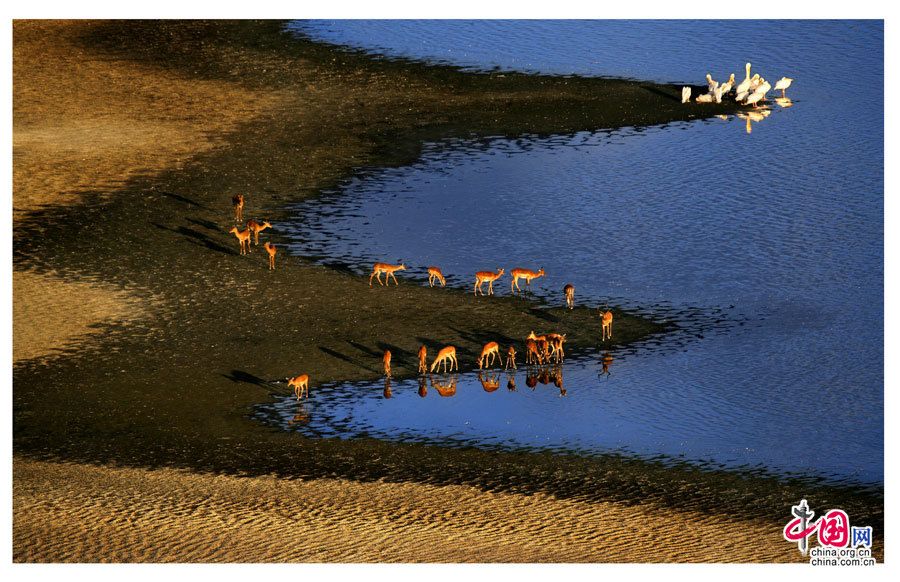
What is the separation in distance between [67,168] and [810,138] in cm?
2144

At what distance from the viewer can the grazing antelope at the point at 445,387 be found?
32562 millimetres

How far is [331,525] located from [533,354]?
831 cm

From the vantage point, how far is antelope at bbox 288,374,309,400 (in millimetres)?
31891

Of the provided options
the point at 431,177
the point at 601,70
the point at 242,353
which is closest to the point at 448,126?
the point at 431,177

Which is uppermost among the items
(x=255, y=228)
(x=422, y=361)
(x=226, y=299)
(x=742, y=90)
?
(x=742, y=90)

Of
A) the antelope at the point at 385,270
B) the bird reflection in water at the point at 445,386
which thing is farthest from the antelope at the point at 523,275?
the bird reflection in water at the point at 445,386

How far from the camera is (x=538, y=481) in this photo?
94.9 feet

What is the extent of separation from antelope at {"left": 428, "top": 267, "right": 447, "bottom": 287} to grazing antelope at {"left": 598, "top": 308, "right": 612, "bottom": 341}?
13.1 ft

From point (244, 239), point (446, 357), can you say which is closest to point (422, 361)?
point (446, 357)

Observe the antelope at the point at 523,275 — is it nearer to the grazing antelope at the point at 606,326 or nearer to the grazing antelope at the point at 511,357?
the grazing antelope at the point at 606,326

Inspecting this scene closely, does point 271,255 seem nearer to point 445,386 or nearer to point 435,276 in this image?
point 435,276

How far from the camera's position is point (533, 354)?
111 ft

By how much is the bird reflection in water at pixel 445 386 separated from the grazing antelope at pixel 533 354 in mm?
1659

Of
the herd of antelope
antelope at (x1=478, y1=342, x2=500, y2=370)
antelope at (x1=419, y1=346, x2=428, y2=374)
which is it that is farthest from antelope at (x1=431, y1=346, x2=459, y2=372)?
antelope at (x1=478, y1=342, x2=500, y2=370)
